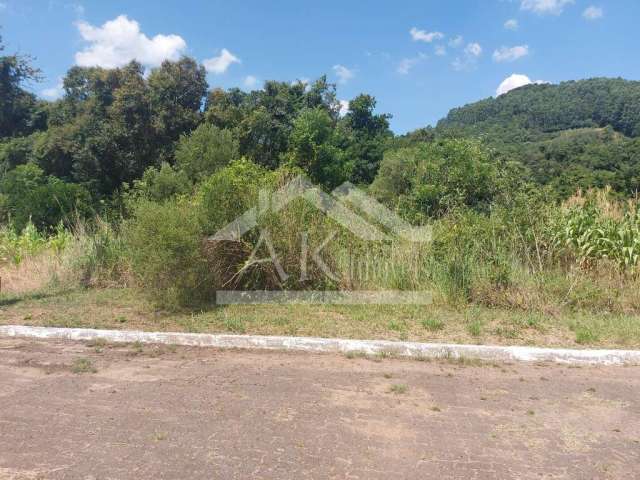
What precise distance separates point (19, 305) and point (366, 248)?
6.21 metres

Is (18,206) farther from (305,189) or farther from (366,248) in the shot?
(366,248)

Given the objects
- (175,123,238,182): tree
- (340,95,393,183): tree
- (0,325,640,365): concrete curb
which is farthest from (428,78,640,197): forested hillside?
(0,325,640,365): concrete curb

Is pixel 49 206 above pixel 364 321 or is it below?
above

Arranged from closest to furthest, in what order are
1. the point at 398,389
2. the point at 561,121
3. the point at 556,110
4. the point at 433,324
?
the point at 398,389 → the point at 433,324 → the point at 561,121 → the point at 556,110

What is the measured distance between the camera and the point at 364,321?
6879mm

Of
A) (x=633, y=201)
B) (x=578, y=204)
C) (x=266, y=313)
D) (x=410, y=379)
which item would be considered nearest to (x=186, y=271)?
(x=266, y=313)

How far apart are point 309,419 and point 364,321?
312 cm

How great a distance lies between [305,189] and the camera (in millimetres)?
9023

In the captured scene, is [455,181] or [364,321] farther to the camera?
[455,181]

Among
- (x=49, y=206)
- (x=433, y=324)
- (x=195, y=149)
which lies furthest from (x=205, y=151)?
(x=433, y=324)

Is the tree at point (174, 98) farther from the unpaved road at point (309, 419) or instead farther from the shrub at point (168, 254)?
the unpaved road at point (309, 419)

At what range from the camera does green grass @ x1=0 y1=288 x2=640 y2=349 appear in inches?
243

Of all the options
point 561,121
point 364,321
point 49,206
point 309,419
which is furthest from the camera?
point 561,121

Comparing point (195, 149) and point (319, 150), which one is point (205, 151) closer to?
point (195, 149)
